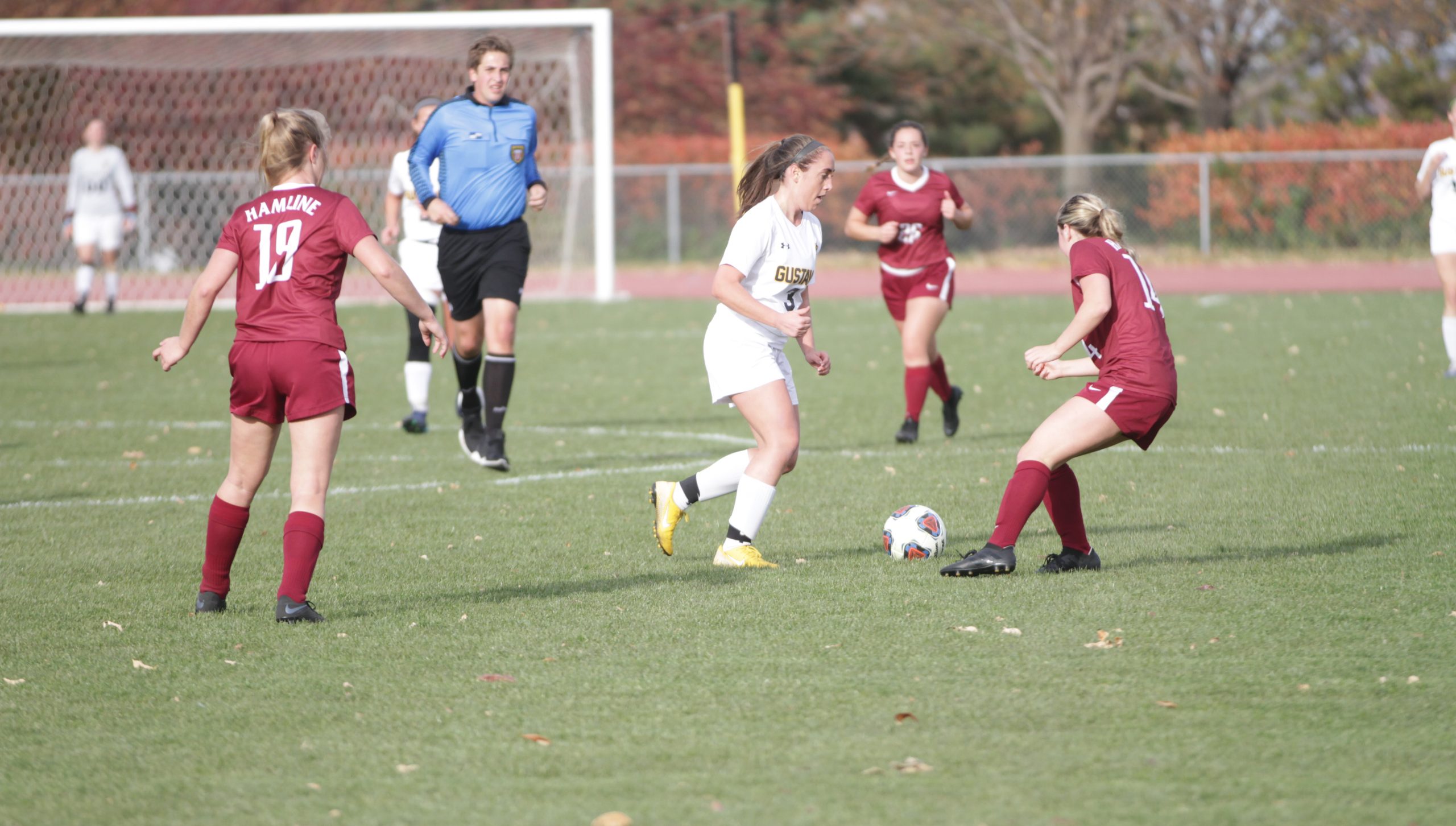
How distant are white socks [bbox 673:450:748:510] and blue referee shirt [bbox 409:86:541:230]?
329cm

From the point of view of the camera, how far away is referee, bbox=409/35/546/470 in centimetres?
867

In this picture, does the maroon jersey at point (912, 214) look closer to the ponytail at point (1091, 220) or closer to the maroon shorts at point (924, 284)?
the maroon shorts at point (924, 284)

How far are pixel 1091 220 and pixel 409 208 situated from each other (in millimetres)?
6093

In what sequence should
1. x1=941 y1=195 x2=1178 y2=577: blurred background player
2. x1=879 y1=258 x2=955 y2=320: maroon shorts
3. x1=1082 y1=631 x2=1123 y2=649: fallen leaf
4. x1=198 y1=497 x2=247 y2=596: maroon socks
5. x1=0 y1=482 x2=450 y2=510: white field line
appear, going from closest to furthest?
x1=1082 y1=631 x2=1123 y2=649: fallen leaf → x1=198 y1=497 x2=247 y2=596: maroon socks → x1=941 y1=195 x2=1178 y2=577: blurred background player → x1=0 y1=482 x2=450 y2=510: white field line → x1=879 y1=258 x2=955 y2=320: maroon shorts

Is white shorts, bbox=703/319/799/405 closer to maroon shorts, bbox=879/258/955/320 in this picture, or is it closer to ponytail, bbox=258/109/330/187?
ponytail, bbox=258/109/330/187

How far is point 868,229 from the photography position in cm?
946

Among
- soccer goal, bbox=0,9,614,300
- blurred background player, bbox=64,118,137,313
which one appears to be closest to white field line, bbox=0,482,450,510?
soccer goal, bbox=0,9,614,300

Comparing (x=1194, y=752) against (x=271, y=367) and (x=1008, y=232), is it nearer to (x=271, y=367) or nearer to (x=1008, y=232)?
(x=271, y=367)

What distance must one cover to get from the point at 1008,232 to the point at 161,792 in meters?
25.3

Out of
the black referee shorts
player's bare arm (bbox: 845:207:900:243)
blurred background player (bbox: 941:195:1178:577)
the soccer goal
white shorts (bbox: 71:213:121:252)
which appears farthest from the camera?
the soccer goal

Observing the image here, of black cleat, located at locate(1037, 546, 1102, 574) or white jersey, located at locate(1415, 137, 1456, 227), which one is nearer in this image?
black cleat, located at locate(1037, 546, 1102, 574)

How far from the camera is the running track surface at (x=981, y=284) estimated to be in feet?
73.4

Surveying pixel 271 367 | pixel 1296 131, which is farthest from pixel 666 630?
pixel 1296 131

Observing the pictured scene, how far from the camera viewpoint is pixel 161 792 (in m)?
3.58
